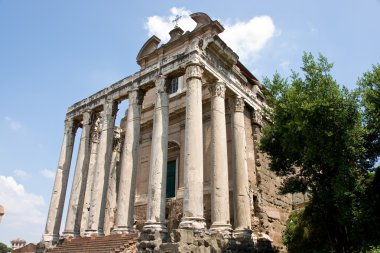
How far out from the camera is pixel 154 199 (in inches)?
549

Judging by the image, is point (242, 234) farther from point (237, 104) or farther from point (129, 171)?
point (237, 104)

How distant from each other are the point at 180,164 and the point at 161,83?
539cm

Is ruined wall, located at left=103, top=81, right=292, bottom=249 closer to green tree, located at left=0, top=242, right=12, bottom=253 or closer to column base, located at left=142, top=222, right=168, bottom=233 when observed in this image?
column base, located at left=142, top=222, right=168, bottom=233

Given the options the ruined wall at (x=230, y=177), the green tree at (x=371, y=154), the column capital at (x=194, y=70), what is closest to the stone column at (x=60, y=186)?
the ruined wall at (x=230, y=177)


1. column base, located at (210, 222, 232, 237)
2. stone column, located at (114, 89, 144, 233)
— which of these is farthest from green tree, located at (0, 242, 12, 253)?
column base, located at (210, 222, 232, 237)

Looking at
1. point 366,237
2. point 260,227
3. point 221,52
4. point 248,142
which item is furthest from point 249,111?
point 366,237

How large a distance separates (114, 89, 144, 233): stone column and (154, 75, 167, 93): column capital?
5.96ft

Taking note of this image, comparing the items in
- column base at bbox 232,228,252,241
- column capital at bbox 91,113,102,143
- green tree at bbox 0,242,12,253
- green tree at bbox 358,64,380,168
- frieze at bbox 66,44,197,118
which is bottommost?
column base at bbox 232,228,252,241

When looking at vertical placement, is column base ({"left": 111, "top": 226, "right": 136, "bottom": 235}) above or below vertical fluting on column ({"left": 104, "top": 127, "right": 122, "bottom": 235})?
below

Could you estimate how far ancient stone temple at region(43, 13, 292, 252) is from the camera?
13.8 meters

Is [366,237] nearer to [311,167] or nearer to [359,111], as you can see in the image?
[311,167]

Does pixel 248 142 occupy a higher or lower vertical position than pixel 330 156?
higher

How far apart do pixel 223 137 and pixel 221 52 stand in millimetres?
4673

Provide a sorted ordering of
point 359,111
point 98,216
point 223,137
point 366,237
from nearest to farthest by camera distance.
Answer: point 366,237
point 359,111
point 223,137
point 98,216
